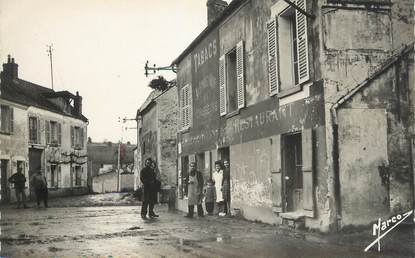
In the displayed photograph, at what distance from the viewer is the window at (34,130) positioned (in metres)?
30.8

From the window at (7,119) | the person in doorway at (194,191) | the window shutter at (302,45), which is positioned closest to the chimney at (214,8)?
the person in doorway at (194,191)

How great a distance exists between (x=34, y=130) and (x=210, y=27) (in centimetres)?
1893

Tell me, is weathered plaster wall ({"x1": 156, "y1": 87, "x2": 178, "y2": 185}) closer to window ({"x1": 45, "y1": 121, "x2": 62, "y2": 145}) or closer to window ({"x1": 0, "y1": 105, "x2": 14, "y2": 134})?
window ({"x1": 0, "y1": 105, "x2": 14, "y2": 134})

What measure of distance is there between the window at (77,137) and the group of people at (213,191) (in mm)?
24027

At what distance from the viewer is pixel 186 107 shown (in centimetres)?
1855

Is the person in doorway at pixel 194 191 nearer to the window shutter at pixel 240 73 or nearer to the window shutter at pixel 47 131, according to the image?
the window shutter at pixel 240 73

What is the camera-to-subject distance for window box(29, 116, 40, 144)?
101 feet

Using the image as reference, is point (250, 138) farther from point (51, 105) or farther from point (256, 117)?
point (51, 105)

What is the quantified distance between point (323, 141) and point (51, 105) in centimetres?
2965

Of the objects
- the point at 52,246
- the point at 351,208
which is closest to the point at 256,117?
the point at 351,208

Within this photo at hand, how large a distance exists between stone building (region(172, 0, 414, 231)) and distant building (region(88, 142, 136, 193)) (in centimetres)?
5054

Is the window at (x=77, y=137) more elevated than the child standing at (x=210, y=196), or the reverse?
the window at (x=77, y=137)

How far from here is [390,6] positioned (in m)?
9.48

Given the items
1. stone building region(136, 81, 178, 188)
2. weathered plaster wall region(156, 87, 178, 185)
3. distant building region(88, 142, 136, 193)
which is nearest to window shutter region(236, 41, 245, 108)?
stone building region(136, 81, 178, 188)
